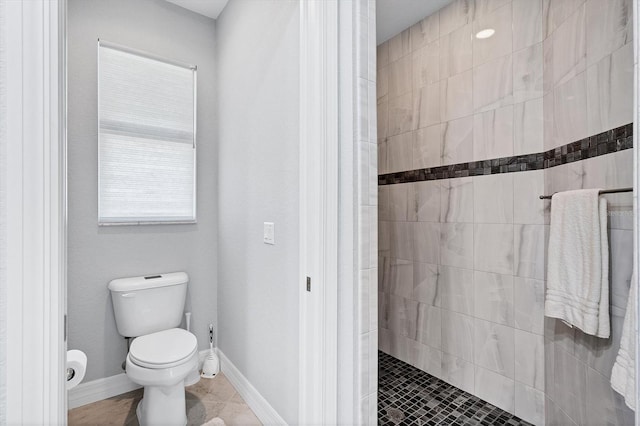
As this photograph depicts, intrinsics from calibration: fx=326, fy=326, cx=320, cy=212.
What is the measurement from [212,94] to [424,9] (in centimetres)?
162

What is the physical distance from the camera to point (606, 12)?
4.34 feet

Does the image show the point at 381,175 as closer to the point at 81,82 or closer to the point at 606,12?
the point at 606,12

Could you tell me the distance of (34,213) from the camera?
638 millimetres

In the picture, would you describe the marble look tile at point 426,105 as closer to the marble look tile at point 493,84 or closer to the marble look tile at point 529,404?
the marble look tile at point 493,84

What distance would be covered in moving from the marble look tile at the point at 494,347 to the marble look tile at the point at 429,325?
26cm

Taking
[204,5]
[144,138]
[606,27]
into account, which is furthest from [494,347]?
[204,5]

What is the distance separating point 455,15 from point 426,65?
34 centimetres

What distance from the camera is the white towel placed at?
131cm

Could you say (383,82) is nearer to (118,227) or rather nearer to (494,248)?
(494,248)

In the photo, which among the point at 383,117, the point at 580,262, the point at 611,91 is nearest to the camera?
the point at 611,91

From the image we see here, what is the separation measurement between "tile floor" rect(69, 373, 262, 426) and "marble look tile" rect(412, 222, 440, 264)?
1498 millimetres

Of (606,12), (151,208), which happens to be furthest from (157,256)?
(606,12)

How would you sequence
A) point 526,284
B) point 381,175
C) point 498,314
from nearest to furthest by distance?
point 526,284, point 498,314, point 381,175

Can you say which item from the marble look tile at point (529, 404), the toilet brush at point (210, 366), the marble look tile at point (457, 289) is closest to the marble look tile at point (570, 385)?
the marble look tile at point (529, 404)
